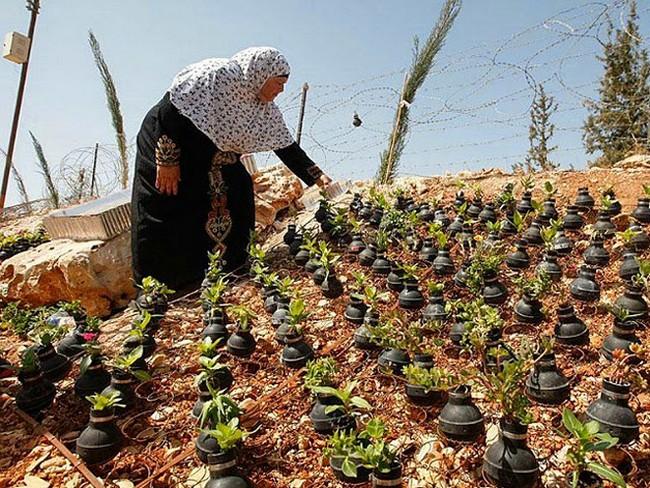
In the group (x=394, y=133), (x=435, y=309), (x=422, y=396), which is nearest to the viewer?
(x=422, y=396)

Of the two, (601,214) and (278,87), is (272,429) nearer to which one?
(278,87)

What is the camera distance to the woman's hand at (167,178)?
11.2 ft

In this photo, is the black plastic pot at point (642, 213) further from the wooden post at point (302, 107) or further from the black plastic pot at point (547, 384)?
the wooden post at point (302, 107)

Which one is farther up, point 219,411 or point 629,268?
point 629,268

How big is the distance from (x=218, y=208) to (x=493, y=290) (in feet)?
7.16

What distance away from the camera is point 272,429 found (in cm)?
191

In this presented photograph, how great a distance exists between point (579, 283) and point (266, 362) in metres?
1.68

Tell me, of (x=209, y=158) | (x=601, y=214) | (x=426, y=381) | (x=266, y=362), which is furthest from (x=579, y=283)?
(x=209, y=158)

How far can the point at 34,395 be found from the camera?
85.7 inches

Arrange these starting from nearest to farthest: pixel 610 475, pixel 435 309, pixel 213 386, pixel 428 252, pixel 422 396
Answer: pixel 610 475 → pixel 422 396 → pixel 213 386 → pixel 435 309 → pixel 428 252

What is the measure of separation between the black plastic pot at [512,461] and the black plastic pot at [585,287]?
4.45 ft

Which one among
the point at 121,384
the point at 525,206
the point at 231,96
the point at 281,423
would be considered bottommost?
the point at 281,423

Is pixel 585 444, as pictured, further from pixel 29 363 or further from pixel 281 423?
pixel 29 363

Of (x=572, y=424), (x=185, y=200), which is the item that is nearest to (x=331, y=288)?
(x=185, y=200)
